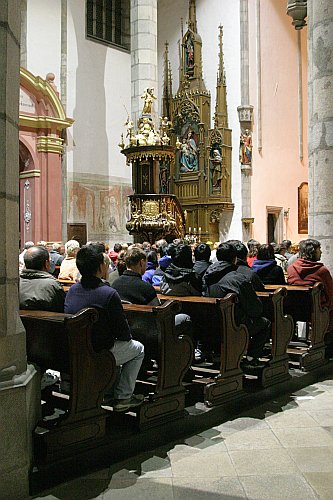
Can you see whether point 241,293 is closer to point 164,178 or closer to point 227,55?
point 164,178

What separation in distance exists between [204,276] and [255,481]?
7.47ft

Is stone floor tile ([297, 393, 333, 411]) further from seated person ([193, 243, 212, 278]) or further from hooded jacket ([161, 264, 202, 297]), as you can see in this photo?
seated person ([193, 243, 212, 278])

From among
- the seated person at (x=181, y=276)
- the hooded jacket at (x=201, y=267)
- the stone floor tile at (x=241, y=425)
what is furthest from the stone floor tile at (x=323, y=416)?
the hooded jacket at (x=201, y=267)

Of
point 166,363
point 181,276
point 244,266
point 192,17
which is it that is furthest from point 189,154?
point 166,363

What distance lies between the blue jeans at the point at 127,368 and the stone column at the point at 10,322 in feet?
2.80

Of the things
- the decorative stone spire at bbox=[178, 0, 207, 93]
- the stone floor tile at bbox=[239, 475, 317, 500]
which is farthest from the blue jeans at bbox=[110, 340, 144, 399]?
the decorative stone spire at bbox=[178, 0, 207, 93]

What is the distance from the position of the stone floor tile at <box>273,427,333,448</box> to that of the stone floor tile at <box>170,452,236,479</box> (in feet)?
1.80

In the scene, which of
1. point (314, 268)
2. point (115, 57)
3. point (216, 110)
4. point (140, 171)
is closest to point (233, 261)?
point (314, 268)

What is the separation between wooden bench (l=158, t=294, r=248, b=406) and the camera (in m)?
4.77

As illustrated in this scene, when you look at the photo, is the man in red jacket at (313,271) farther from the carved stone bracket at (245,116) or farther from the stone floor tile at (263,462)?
the carved stone bracket at (245,116)

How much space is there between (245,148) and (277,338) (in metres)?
12.9

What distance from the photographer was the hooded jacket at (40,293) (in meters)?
4.41

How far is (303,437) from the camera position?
4.38m

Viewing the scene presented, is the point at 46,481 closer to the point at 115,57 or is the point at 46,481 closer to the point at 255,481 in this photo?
the point at 255,481
